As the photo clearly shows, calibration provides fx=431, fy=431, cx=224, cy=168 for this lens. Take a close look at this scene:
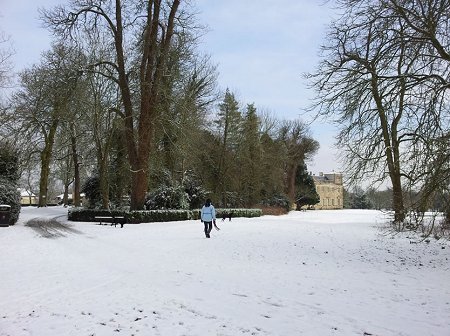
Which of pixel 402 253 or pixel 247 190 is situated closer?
pixel 402 253

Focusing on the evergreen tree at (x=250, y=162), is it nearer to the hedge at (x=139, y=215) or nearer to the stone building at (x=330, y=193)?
the hedge at (x=139, y=215)

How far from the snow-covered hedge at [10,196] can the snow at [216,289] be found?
5.60 m

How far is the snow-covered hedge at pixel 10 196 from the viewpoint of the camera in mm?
20750

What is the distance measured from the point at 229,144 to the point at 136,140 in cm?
1624

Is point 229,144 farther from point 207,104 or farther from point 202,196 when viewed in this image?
point 202,196

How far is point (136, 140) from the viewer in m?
28.6

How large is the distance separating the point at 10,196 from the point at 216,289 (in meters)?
16.2

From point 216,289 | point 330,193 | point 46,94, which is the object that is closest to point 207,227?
point 216,289

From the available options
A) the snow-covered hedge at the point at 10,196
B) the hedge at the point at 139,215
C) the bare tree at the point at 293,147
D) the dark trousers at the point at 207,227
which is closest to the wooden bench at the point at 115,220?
the hedge at the point at 139,215

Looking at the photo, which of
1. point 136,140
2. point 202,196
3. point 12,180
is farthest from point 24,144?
point 202,196

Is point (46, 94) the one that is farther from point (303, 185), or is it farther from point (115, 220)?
point (303, 185)

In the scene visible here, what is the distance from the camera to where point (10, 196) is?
21047 mm

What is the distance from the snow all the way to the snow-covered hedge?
18.4 feet

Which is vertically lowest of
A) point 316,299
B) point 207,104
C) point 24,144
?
point 316,299
